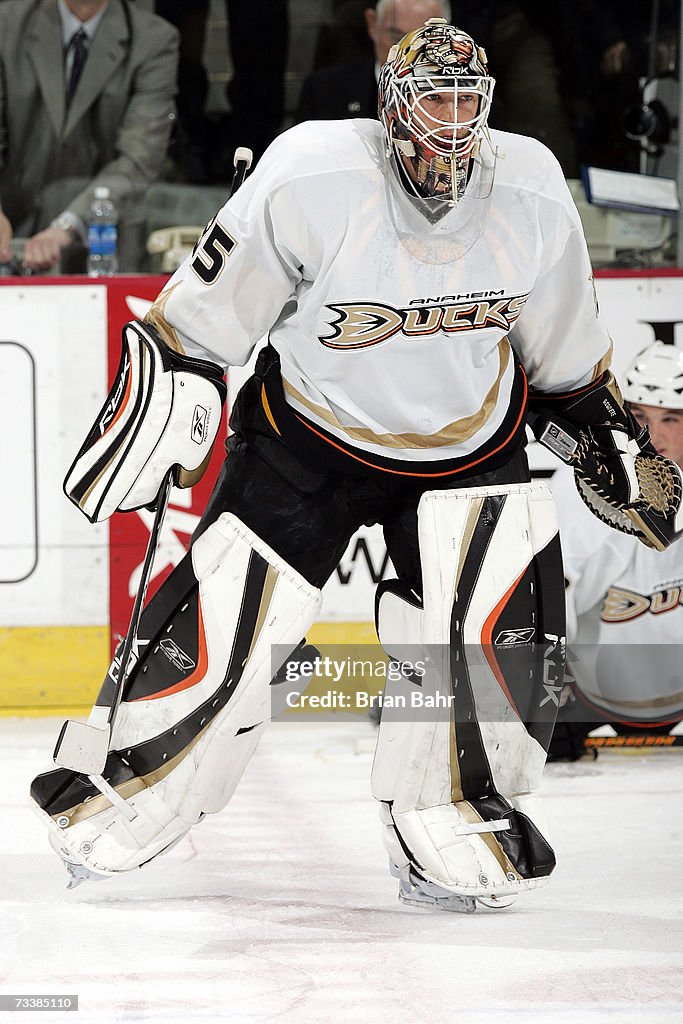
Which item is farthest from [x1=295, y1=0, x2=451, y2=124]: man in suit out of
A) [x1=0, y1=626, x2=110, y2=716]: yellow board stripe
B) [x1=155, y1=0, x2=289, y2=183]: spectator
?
[x1=0, y1=626, x2=110, y2=716]: yellow board stripe

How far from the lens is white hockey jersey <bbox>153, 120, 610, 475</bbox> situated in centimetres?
190

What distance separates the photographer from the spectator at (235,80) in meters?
A: 3.74

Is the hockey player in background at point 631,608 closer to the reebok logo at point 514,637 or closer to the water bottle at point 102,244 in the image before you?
the reebok logo at point 514,637

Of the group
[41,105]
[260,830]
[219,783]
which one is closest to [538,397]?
[219,783]

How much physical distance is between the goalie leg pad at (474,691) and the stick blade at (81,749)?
0.43 m

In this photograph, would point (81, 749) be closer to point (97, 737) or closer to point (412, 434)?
point (97, 737)

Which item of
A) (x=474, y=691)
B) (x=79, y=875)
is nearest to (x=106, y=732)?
(x=79, y=875)

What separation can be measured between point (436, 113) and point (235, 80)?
205cm

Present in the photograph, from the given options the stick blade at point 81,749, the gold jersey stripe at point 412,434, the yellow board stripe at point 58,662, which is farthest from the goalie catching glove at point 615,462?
the yellow board stripe at point 58,662

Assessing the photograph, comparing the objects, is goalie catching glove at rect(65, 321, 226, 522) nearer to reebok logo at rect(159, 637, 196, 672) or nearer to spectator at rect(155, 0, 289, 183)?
reebok logo at rect(159, 637, 196, 672)

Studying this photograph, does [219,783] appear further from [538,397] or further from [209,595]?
[538,397]

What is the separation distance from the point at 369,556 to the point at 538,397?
4.08ft

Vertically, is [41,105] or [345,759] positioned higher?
[41,105]

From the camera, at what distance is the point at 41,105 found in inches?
148
